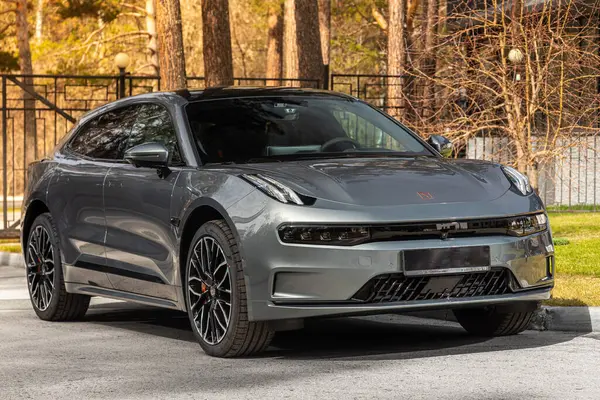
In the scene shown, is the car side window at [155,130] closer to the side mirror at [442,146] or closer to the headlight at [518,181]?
the side mirror at [442,146]

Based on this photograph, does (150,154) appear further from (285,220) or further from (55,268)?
(55,268)

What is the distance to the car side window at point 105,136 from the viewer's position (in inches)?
389

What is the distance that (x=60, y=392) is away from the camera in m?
7.08

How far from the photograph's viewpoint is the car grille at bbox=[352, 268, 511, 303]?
7.66 metres

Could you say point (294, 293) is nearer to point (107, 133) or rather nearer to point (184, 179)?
point (184, 179)

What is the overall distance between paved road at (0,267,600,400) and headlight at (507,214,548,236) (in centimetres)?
77

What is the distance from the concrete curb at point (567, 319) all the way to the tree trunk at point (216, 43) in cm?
1015

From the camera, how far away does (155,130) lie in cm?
943

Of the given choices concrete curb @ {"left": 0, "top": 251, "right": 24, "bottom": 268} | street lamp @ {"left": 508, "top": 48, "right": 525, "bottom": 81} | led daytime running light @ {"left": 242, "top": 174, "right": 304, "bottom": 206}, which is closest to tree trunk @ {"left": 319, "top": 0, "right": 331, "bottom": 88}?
street lamp @ {"left": 508, "top": 48, "right": 525, "bottom": 81}

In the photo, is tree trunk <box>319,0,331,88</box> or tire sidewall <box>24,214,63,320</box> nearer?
tire sidewall <box>24,214,63,320</box>

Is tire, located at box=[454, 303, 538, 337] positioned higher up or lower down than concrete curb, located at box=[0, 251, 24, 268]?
higher up

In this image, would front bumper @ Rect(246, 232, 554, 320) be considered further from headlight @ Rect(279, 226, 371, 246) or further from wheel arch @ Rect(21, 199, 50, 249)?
wheel arch @ Rect(21, 199, 50, 249)

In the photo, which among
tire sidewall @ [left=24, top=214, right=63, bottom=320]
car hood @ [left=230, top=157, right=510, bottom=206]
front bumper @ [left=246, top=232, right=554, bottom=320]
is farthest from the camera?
tire sidewall @ [left=24, top=214, right=63, bottom=320]

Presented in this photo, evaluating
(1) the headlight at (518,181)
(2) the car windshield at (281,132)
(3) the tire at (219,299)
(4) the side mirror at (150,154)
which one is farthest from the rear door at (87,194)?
(1) the headlight at (518,181)
